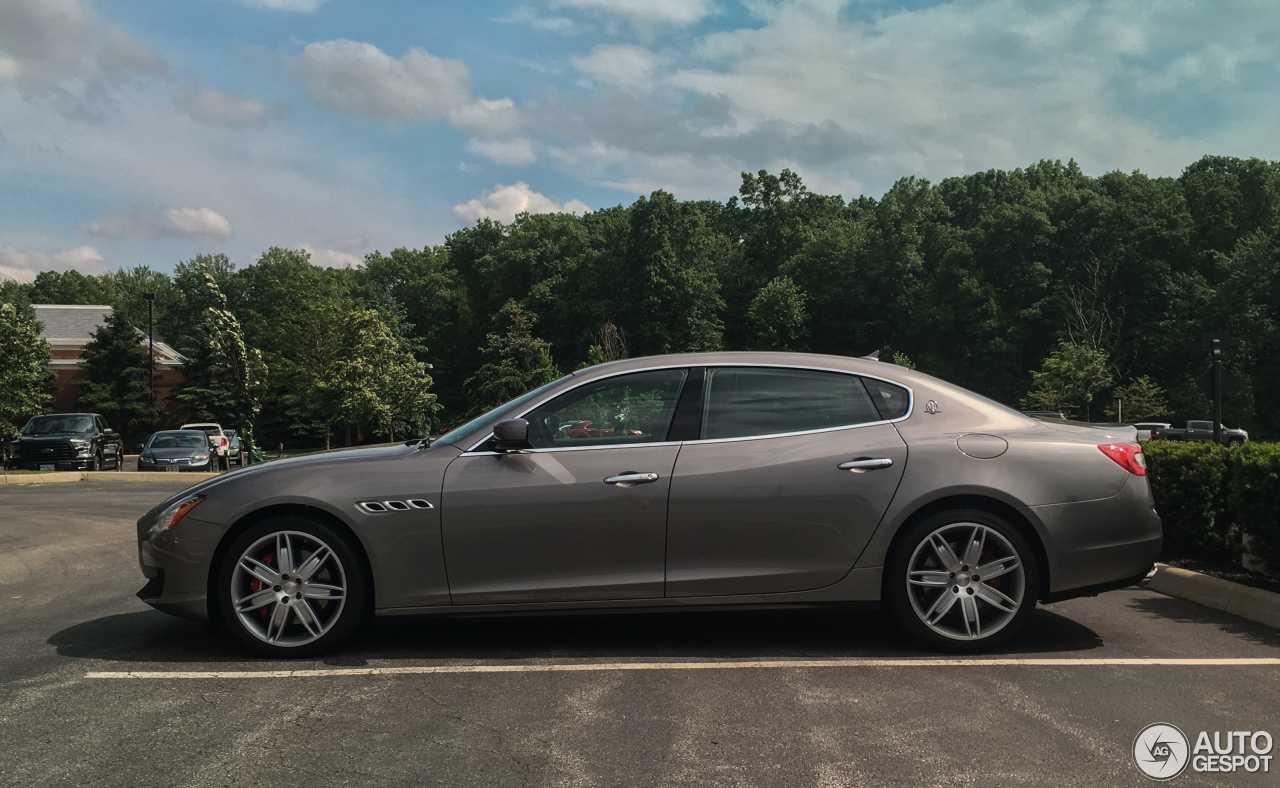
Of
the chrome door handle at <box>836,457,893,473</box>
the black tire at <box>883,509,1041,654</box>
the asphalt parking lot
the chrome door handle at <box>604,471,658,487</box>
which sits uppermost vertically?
the chrome door handle at <box>836,457,893,473</box>

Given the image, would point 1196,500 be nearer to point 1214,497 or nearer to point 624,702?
point 1214,497

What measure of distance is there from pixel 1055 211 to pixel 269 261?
6987 cm

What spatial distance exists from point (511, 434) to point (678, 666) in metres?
1.46

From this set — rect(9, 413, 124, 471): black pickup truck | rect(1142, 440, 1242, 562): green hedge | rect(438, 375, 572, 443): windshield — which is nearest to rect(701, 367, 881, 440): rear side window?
rect(438, 375, 572, 443): windshield

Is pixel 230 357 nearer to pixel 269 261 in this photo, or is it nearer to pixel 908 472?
pixel 269 261

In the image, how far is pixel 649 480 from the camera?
4.93 m

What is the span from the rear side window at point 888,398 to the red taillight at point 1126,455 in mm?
1107

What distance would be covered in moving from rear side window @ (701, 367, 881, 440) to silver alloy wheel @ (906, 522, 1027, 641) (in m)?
0.79

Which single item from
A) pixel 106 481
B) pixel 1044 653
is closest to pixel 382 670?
pixel 1044 653

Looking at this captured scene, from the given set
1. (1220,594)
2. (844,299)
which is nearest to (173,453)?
(1220,594)

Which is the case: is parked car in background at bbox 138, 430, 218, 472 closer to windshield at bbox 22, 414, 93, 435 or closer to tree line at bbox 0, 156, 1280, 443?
windshield at bbox 22, 414, 93, 435

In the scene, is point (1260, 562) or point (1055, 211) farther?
point (1055, 211)

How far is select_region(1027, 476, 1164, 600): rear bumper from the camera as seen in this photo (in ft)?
16.8

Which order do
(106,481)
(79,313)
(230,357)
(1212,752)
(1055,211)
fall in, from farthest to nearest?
(1055,211) → (79,313) → (230,357) → (106,481) → (1212,752)
